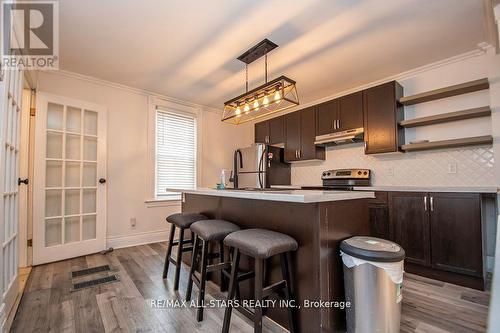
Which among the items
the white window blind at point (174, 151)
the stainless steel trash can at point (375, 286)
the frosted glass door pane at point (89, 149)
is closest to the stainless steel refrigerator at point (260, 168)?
the white window blind at point (174, 151)

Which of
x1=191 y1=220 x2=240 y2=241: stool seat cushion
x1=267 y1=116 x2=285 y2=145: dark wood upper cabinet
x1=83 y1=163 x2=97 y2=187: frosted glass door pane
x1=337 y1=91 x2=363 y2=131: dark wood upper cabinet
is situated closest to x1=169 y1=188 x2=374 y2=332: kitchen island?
x1=191 y1=220 x2=240 y2=241: stool seat cushion

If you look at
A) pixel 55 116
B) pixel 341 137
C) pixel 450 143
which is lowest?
pixel 450 143

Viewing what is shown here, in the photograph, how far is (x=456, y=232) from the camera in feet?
7.58

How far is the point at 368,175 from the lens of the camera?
11.3ft

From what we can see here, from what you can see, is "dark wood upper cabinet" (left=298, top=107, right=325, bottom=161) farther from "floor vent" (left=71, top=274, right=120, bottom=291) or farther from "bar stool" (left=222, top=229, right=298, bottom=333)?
"floor vent" (left=71, top=274, right=120, bottom=291)

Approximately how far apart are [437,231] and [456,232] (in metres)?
0.15

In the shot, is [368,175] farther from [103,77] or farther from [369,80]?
[103,77]

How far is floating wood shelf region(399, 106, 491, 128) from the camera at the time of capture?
254 cm

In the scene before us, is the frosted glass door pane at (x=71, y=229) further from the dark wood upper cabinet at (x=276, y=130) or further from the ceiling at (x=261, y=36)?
the dark wood upper cabinet at (x=276, y=130)

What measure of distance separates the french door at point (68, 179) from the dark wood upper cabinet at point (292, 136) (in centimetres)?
300

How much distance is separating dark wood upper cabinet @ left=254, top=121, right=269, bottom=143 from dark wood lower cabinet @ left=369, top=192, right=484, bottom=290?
8.37 ft

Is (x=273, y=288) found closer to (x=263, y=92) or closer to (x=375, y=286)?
(x=375, y=286)

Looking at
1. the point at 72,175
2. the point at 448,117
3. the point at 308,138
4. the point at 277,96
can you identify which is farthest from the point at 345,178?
the point at 72,175

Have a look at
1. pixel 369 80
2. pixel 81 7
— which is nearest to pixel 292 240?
pixel 81 7
